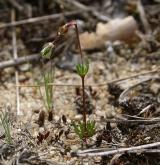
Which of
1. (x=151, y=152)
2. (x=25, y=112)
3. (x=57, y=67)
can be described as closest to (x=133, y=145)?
(x=151, y=152)

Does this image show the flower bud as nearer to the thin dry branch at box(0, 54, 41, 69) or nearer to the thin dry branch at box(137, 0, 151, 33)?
the thin dry branch at box(0, 54, 41, 69)

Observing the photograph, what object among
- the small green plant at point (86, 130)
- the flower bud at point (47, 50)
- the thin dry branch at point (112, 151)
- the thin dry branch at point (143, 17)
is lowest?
the thin dry branch at point (112, 151)

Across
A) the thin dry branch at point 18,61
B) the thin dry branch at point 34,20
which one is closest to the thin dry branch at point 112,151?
the thin dry branch at point 18,61

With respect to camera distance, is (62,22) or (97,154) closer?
(97,154)

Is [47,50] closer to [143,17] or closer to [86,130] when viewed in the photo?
[86,130]

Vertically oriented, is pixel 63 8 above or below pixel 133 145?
above

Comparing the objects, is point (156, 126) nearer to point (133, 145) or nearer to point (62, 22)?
point (133, 145)

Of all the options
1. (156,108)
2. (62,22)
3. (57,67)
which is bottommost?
(156,108)

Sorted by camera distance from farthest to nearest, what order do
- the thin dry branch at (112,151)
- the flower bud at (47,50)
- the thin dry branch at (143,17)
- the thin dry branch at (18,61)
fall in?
the thin dry branch at (143,17), the thin dry branch at (18,61), the flower bud at (47,50), the thin dry branch at (112,151)

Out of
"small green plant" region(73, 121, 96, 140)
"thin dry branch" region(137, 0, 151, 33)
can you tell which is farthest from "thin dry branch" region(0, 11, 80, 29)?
"small green plant" region(73, 121, 96, 140)

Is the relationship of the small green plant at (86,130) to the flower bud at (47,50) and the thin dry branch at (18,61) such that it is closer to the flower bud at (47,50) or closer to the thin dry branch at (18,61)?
the flower bud at (47,50)

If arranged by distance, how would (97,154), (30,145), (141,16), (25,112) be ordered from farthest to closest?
(141,16), (25,112), (30,145), (97,154)
